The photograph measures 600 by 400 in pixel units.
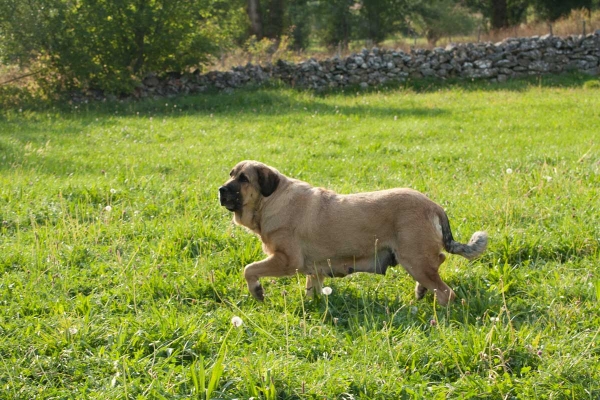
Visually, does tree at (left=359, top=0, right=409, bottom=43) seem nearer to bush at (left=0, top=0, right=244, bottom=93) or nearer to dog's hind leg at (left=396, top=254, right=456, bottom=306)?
bush at (left=0, top=0, right=244, bottom=93)

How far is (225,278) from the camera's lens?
5.75 meters

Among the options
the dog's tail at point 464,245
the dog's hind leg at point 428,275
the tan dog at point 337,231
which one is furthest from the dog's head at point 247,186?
the dog's tail at point 464,245

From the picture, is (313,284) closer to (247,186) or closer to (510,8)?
(247,186)

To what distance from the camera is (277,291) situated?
5.62 m

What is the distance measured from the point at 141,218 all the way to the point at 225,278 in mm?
1991

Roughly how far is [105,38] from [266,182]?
1715 centimetres

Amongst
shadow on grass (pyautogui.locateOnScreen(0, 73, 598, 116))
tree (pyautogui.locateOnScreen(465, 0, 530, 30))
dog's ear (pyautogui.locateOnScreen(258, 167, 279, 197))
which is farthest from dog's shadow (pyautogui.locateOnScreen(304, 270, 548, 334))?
tree (pyautogui.locateOnScreen(465, 0, 530, 30))

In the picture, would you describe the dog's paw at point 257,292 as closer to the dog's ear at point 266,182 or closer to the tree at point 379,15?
the dog's ear at point 266,182

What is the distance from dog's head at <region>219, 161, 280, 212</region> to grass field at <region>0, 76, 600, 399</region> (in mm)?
678

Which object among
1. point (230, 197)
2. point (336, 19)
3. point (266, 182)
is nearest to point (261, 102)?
point (266, 182)

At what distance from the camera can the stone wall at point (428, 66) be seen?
2258 centimetres

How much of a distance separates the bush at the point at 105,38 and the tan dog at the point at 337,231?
1628 centimetres

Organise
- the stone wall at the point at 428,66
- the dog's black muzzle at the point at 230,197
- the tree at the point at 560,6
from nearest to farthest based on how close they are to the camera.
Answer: the dog's black muzzle at the point at 230,197
the stone wall at the point at 428,66
the tree at the point at 560,6

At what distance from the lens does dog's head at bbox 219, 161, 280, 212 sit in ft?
18.7
